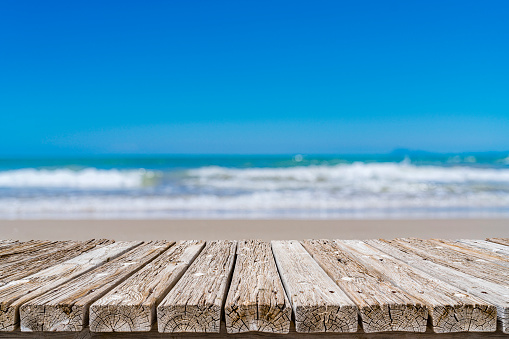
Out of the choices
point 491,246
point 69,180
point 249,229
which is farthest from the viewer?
point 69,180

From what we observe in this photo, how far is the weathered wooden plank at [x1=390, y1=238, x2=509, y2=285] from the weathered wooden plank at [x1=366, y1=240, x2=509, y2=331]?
5cm

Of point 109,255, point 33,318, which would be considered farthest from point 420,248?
point 33,318

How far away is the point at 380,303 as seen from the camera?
1213 millimetres

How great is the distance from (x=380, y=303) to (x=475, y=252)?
48.1 inches

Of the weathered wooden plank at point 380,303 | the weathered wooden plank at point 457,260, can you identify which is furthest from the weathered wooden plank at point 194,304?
the weathered wooden plank at point 457,260

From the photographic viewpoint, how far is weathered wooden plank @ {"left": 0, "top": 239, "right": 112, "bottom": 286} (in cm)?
164

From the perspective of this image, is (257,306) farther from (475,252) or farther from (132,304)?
(475,252)

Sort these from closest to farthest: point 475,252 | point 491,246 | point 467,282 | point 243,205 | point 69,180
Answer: point 467,282 < point 475,252 < point 491,246 < point 243,205 < point 69,180

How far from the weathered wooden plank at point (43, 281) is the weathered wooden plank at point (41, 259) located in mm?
52

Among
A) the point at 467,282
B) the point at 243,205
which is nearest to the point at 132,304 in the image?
the point at 467,282

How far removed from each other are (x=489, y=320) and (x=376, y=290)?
0.34 m

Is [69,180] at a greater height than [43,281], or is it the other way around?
[69,180]

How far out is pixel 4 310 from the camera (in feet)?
3.96

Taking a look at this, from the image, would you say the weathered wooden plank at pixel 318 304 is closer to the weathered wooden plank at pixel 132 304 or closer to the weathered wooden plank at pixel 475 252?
the weathered wooden plank at pixel 132 304
